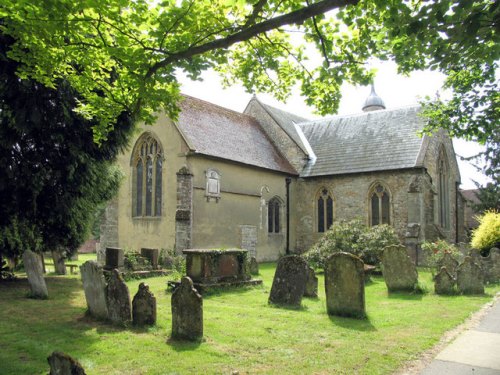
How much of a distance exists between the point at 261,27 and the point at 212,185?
15858 mm

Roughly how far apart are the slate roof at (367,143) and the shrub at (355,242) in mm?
6586

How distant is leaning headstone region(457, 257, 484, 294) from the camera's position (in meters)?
11.2

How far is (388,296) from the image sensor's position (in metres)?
11.2

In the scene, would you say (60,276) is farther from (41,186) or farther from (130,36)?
(130,36)

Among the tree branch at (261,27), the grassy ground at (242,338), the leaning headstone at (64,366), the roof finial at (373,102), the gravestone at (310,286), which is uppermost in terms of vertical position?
the roof finial at (373,102)

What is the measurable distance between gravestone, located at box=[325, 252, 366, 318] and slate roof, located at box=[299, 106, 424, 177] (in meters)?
15.0

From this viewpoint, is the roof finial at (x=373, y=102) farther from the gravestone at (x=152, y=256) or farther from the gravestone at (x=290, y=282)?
the gravestone at (x=290, y=282)

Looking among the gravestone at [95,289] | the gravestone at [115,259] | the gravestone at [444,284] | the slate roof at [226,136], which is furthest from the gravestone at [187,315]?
the slate roof at [226,136]

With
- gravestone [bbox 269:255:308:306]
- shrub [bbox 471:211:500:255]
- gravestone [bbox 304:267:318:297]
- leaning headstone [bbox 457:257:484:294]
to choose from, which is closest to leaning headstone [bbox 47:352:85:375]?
gravestone [bbox 269:255:308:306]

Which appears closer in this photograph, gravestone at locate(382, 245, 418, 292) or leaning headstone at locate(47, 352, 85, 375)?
leaning headstone at locate(47, 352, 85, 375)

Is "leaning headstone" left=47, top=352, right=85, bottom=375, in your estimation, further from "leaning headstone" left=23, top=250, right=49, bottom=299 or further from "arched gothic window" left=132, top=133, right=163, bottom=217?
"arched gothic window" left=132, top=133, right=163, bottom=217

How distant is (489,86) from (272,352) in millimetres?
7883

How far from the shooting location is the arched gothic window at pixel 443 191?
2573 centimetres

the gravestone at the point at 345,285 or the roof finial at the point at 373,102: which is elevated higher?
the roof finial at the point at 373,102
